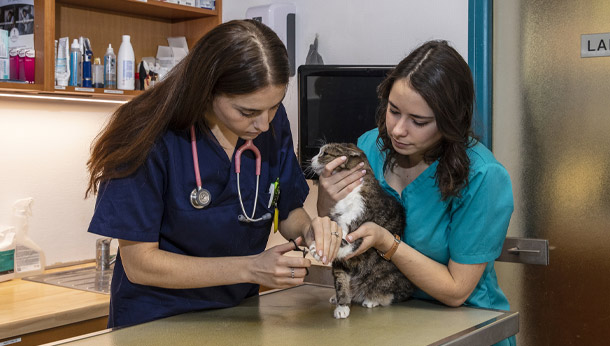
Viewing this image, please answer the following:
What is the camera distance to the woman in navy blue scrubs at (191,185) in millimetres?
1422

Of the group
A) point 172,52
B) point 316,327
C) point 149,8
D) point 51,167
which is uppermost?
point 149,8

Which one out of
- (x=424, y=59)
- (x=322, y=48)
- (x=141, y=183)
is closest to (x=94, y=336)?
(x=141, y=183)

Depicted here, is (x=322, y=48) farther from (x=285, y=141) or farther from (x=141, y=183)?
(x=141, y=183)

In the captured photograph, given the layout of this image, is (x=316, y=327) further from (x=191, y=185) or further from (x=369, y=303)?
(x=191, y=185)

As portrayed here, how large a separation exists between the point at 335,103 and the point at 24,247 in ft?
4.59

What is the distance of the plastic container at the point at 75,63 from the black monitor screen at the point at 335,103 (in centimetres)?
89

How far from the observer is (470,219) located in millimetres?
1553

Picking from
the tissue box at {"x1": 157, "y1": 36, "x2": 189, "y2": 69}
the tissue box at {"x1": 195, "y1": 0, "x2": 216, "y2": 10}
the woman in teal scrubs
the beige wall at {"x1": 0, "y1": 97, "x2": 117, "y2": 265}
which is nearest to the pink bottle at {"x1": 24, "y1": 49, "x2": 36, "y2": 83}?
the beige wall at {"x1": 0, "y1": 97, "x2": 117, "y2": 265}

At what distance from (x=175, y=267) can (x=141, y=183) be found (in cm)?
19

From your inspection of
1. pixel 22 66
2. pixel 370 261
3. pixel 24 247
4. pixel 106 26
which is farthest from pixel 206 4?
pixel 370 261

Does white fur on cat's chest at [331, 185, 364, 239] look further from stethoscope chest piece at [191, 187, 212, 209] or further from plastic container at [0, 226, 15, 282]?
plastic container at [0, 226, 15, 282]

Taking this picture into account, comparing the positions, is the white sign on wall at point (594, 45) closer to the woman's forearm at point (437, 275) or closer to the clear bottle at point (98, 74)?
the woman's forearm at point (437, 275)

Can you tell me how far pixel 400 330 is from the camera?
1389mm

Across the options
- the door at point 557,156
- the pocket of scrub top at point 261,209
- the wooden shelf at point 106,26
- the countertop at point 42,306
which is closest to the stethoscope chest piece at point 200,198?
the pocket of scrub top at point 261,209
